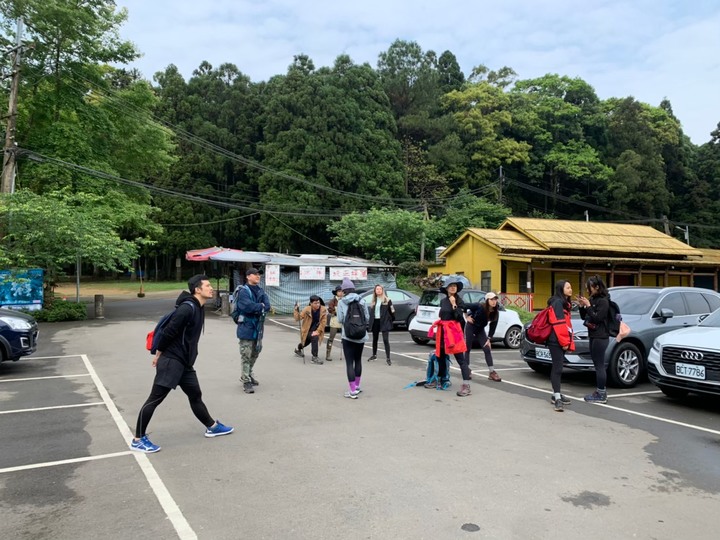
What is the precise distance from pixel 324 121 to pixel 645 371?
35522 millimetres

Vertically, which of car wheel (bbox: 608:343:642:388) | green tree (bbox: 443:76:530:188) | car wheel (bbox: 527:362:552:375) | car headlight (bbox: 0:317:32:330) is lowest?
car wheel (bbox: 527:362:552:375)

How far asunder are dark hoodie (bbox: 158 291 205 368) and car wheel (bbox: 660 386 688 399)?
6456 mm

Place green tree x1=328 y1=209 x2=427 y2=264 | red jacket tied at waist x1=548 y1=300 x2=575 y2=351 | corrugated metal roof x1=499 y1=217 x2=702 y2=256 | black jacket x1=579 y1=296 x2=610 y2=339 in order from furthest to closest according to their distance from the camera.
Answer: green tree x1=328 y1=209 x2=427 y2=264, corrugated metal roof x1=499 y1=217 x2=702 y2=256, black jacket x1=579 y1=296 x2=610 y2=339, red jacket tied at waist x1=548 y1=300 x2=575 y2=351

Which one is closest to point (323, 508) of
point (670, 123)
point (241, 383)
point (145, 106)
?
point (241, 383)

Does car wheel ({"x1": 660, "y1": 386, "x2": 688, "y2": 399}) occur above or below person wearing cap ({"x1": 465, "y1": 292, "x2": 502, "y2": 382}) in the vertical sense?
below

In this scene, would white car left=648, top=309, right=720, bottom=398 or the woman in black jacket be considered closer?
white car left=648, top=309, right=720, bottom=398

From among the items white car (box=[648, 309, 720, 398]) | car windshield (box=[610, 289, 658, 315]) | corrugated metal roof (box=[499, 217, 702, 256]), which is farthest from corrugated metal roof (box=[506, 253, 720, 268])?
white car (box=[648, 309, 720, 398])

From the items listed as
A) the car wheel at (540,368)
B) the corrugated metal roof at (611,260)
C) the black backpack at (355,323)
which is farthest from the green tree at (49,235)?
the corrugated metal roof at (611,260)

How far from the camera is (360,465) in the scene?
455 cm

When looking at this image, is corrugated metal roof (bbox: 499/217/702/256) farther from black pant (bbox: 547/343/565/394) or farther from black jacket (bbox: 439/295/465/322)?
black pant (bbox: 547/343/565/394)

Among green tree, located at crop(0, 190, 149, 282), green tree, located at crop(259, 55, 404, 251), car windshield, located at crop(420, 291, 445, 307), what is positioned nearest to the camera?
car windshield, located at crop(420, 291, 445, 307)

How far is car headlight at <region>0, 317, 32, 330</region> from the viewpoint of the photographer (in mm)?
9086

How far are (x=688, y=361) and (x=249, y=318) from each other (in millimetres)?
6021

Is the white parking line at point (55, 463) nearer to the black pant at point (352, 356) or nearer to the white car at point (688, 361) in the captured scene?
the black pant at point (352, 356)
